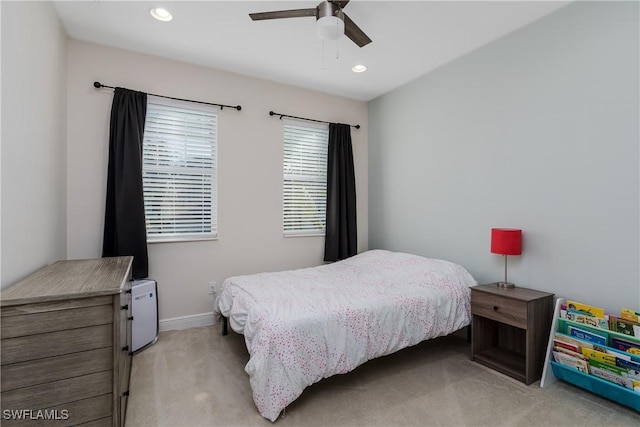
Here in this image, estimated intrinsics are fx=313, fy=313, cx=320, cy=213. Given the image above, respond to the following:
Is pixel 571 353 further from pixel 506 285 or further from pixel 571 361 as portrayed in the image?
pixel 506 285

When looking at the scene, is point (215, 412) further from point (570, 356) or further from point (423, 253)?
point (423, 253)

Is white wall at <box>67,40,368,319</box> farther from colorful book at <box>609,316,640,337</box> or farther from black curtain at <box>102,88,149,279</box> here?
colorful book at <box>609,316,640,337</box>

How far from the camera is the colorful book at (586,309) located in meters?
2.09

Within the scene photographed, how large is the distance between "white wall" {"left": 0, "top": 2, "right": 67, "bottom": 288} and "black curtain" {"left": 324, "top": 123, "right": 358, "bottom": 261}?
8.96ft

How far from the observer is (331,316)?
2070mm

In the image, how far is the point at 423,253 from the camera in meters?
3.61

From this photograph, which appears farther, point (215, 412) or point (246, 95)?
point (246, 95)

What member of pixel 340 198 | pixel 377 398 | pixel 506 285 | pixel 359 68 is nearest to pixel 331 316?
pixel 377 398

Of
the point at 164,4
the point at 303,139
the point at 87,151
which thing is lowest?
the point at 87,151

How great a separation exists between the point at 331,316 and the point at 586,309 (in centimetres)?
177

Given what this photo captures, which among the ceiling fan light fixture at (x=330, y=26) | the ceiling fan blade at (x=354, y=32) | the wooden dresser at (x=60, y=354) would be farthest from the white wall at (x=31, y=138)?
the ceiling fan blade at (x=354, y=32)

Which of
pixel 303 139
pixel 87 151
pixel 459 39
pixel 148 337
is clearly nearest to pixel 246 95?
pixel 303 139

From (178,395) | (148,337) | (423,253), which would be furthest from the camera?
(423,253)

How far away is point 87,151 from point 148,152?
1.63 ft
